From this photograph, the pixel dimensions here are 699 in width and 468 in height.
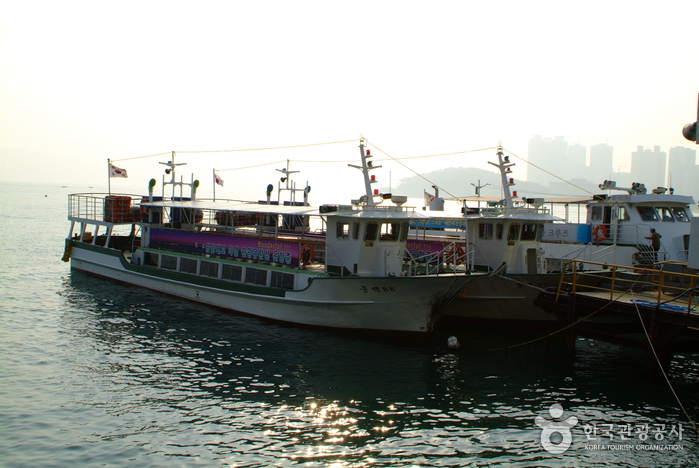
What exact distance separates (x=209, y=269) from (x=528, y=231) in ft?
55.5

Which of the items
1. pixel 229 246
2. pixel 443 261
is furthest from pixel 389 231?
pixel 229 246

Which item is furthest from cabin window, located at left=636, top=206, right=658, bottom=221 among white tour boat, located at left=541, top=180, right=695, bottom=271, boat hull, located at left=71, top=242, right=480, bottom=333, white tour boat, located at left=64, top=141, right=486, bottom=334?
boat hull, located at left=71, top=242, right=480, bottom=333

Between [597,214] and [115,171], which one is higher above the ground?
[115,171]

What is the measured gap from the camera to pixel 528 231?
26484mm

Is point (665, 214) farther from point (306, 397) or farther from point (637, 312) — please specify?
Result: point (306, 397)

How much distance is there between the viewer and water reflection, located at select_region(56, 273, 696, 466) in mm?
13289

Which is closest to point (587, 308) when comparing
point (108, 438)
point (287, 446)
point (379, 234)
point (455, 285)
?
point (455, 285)

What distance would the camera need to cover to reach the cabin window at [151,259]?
32375 mm

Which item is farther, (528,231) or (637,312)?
(528,231)

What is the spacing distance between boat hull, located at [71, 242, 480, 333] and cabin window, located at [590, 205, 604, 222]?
15257 mm

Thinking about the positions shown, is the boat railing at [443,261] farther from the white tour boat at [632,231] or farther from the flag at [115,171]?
the flag at [115,171]

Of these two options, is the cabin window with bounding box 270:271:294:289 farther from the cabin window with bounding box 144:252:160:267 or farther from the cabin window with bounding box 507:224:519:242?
the cabin window with bounding box 507:224:519:242

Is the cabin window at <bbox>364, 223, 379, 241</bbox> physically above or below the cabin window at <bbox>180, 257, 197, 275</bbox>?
above

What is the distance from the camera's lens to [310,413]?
1512 centimetres
